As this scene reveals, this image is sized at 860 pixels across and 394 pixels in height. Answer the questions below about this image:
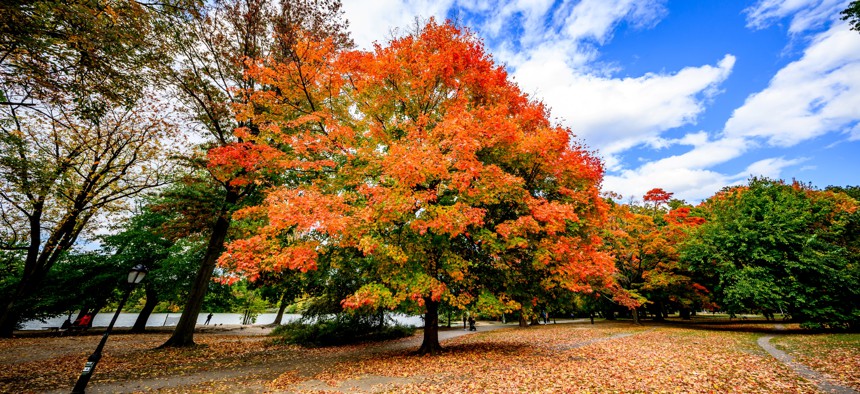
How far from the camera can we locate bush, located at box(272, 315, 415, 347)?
17141 millimetres

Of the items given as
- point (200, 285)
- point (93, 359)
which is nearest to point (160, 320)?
point (200, 285)

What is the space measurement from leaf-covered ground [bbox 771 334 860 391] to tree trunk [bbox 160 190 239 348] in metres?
20.4

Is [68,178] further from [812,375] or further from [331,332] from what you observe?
[812,375]

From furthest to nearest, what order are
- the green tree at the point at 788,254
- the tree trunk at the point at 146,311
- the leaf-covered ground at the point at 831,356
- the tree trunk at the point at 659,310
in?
1. the tree trunk at the point at 659,310
2. the tree trunk at the point at 146,311
3. the green tree at the point at 788,254
4. the leaf-covered ground at the point at 831,356

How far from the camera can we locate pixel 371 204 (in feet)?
29.6

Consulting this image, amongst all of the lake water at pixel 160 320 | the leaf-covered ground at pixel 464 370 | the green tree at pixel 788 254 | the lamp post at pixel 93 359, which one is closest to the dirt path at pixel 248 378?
the leaf-covered ground at pixel 464 370

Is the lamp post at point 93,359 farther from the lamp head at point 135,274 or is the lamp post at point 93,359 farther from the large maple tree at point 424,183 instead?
the large maple tree at point 424,183

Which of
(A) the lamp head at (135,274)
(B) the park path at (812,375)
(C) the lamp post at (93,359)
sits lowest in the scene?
(B) the park path at (812,375)

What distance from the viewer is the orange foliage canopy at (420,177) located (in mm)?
8703

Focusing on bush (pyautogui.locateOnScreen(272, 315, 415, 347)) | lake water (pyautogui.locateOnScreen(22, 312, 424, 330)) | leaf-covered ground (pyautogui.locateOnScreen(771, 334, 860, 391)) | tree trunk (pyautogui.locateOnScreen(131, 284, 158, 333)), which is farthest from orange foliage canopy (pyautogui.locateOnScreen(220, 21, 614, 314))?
lake water (pyautogui.locateOnScreen(22, 312, 424, 330))

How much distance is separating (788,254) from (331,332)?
26.5m

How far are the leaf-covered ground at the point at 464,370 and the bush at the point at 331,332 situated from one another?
3921mm

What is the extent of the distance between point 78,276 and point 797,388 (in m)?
36.2

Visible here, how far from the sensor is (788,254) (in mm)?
17750
